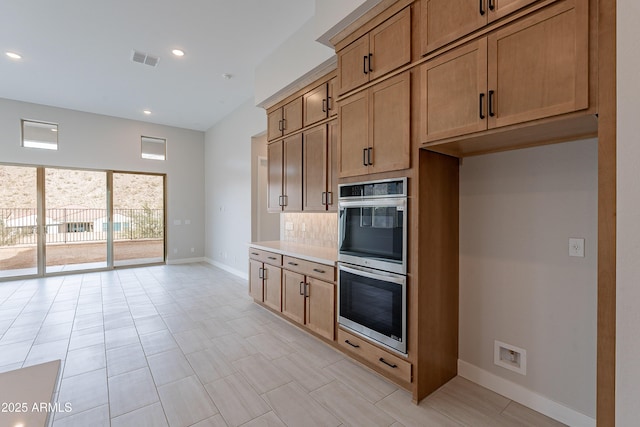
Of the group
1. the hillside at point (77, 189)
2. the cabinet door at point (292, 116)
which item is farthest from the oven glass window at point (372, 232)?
the hillside at point (77, 189)

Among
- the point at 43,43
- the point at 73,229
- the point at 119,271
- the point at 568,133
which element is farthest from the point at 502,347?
the point at 73,229

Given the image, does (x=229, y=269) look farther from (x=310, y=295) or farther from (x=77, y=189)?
(x=310, y=295)

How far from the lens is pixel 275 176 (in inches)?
158

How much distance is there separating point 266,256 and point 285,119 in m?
1.82

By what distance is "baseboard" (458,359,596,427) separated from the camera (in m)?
1.77

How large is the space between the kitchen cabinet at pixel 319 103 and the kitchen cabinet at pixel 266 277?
1.68 meters

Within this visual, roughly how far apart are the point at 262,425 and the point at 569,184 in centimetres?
249

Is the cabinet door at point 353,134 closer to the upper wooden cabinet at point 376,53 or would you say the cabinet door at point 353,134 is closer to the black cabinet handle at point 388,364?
the upper wooden cabinet at point 376,53

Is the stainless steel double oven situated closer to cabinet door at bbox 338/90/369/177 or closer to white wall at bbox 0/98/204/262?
cabinet door at bbox 338/90/369/177

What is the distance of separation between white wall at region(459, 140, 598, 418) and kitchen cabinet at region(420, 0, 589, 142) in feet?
2.08

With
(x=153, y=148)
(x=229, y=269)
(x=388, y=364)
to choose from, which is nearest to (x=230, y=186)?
(x=229, y=269)

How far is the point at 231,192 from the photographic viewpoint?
6.21 meters

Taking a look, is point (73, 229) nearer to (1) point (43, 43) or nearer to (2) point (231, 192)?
(2) point (231, 192)

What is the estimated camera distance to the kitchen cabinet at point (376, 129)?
2.06m
